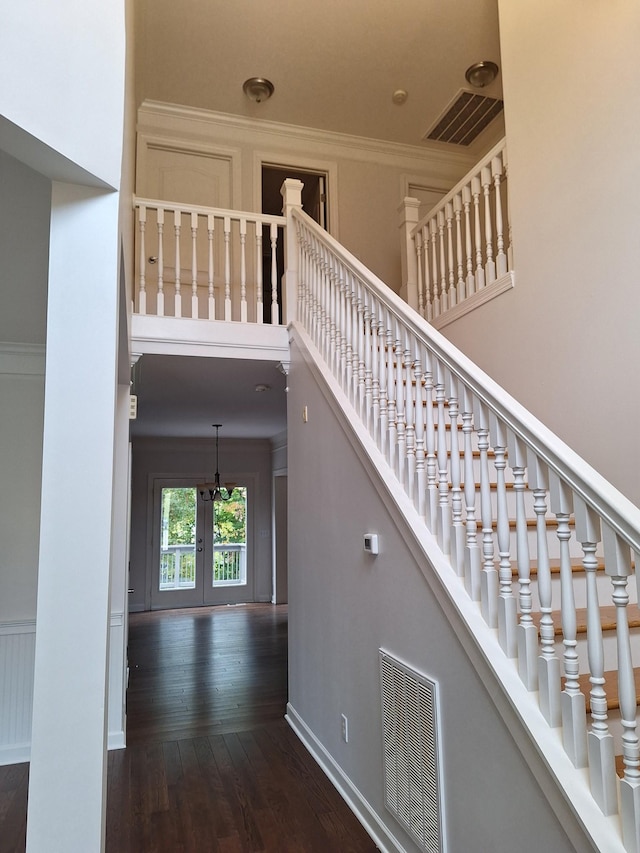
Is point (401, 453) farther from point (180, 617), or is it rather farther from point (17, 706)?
point (180, 617)

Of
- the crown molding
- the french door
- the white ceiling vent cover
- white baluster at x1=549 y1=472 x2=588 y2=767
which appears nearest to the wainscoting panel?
the white ceiling vent cover

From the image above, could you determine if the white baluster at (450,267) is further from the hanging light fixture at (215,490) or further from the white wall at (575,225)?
the hanging light fixture at (215,490)

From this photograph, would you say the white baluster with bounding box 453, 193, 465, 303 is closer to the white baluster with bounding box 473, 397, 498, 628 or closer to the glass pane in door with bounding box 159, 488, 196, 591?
the white baluster with bounding box 473, 397, 498, 628

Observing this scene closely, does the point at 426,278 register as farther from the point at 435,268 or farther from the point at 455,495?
the point at 455,495

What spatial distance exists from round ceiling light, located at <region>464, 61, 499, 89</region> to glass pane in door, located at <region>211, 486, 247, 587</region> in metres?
6.95

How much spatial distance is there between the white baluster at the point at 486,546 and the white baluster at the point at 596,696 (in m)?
0.41

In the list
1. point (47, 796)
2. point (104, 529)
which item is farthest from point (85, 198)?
point (47, 796)

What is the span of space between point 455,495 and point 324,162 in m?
4.68

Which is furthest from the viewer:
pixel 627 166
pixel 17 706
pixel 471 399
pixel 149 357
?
pixel 149 357

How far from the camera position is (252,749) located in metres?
3.61

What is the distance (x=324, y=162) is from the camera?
18.8ft

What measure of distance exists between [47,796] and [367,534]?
159cm

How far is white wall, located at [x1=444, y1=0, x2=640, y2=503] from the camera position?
263 centimetres

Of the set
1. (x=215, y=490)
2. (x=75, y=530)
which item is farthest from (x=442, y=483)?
(x=215, y=490)
